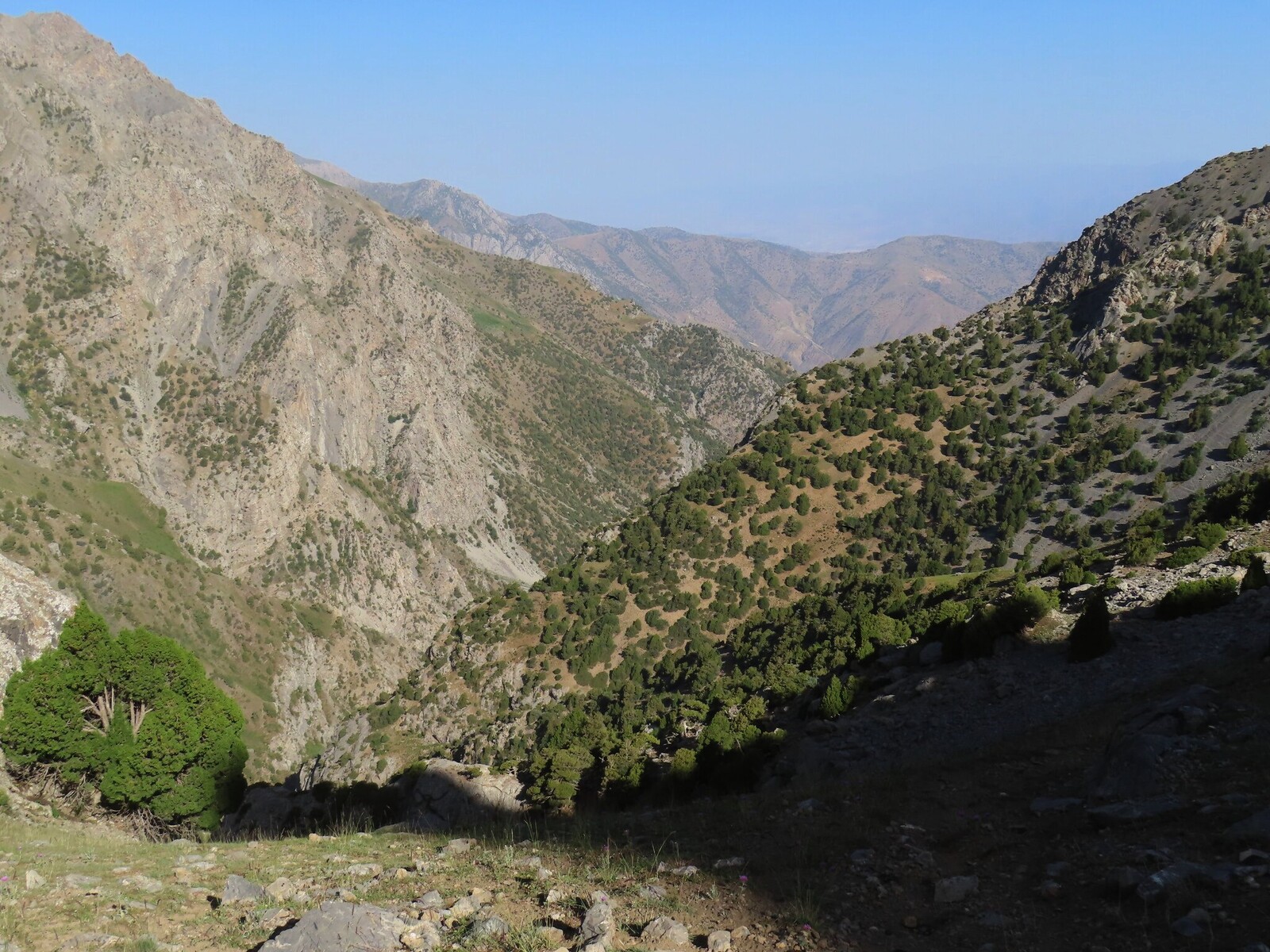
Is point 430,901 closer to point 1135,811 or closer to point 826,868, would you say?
point 826,868

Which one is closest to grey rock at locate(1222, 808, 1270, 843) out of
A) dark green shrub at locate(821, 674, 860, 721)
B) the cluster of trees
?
dark green shrub at locate(821, 674, 860, 721)

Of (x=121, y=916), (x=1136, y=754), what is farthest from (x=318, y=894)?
(x=1136, y=754)

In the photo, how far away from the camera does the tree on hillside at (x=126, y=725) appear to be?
3294 cm

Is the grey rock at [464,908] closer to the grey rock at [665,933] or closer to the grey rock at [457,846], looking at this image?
the grey rock at [665,933]

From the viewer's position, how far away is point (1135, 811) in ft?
41.0

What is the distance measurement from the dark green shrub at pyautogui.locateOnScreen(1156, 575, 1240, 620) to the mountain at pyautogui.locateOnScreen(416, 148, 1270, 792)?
544 centimetres

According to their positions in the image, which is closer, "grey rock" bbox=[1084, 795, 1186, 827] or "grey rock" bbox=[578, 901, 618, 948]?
"grey rock" bbox=[578, 901, 618, 948]

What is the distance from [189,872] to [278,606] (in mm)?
132332

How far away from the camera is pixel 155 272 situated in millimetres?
169250

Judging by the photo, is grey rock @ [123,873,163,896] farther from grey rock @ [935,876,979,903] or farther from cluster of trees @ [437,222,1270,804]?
cluster of trees @ [437,222,1270,804]

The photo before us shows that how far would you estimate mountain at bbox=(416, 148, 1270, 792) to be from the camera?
Result: 3872cm

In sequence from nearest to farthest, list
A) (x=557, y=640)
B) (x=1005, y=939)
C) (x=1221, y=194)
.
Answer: (x=1005, y=939), (x=557, y=640), (x=1221, y=194)

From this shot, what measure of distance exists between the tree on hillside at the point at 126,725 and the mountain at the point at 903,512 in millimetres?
13817

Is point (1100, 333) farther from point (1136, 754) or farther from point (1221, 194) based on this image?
point (1136, 754)
